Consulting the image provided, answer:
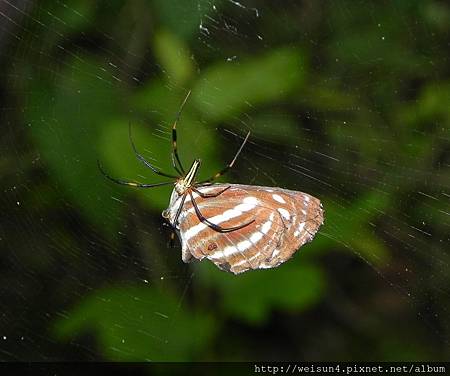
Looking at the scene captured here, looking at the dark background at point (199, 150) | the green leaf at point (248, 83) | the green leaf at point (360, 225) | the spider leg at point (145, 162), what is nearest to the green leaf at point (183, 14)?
the dark background at point (199, 150)

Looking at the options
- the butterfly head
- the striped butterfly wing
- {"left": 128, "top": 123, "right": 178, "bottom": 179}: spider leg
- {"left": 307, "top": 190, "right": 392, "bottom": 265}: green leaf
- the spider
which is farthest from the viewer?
{"left": 307, "top": 190, "right": 392, "bottom": 265}: green leaf

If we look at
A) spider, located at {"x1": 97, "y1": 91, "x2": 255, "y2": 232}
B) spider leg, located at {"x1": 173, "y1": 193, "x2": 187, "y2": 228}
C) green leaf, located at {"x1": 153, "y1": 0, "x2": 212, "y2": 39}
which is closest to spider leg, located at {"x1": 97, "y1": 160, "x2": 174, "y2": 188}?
spider, located at {"x1": 97, "y1": 91, "x2": 255, "y2": 232}

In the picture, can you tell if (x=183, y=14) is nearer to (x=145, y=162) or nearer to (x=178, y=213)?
(x=145, y=162)

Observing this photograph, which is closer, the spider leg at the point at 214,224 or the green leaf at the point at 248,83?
the spider leg at the point at 214,224

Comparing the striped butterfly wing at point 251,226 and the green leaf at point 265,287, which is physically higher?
the striped butterfly wing at point 251,226

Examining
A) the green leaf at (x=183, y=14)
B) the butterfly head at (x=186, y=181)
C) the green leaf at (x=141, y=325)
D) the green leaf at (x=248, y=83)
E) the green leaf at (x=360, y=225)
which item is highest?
the green leaf at (x=183, y=14)

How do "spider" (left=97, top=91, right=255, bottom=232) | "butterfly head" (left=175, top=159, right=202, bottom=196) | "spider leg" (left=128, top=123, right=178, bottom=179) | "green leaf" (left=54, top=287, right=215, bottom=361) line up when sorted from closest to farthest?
"spider" (left=97, top=91, right=255, bottom=232)
"butterfly head" (left=175, top=159, right=202, bottom=196)
"spider leg" (left=128, top=123, right=178, bottom=179)
"green leaf" (left=54, top=287, right=215, bottom=361)

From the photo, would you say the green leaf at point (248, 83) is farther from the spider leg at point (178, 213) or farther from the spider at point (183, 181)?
the spider leg at point (178, 213)

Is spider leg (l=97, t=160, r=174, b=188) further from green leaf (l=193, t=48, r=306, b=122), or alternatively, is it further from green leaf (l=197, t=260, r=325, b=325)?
green leaf (l=197, t=260, r=325, b=325)
